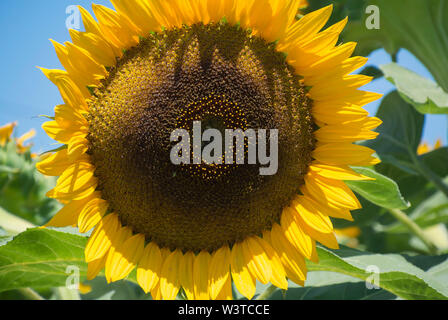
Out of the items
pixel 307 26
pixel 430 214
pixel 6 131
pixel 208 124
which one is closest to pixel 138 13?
pixel 208 124

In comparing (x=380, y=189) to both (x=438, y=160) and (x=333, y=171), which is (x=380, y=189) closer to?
(x=333, y=171)

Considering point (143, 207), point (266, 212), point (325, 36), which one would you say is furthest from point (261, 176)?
point (325, 36)

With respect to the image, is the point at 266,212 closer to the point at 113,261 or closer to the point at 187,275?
the point at 187,275

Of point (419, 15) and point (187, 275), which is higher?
point (419, 15)

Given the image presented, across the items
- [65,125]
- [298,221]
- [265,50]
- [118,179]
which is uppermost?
[265,50]

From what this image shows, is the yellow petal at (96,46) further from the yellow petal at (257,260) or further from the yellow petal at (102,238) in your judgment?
the yellow petal at (257,260)

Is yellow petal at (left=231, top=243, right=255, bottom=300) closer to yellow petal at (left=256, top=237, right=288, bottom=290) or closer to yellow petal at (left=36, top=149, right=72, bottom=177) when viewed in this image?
yellow petal at (left=256, top=237, right=288, bottom=290)

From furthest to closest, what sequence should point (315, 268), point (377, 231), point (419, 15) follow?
1. point (377, 231)
2. point (419, 15)
3. point (315, 268)
